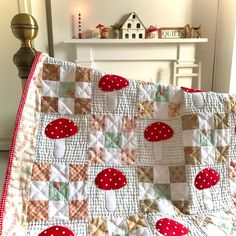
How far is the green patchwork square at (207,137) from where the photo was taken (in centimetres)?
115

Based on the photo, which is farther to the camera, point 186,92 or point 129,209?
point 186,92

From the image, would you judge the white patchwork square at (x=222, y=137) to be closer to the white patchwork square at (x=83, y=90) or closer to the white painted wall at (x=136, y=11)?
the white patchwork square at (x=83, y=90)

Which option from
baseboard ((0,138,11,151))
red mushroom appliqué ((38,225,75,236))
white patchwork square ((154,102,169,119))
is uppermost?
white patchwork square ((154,102,169,119))

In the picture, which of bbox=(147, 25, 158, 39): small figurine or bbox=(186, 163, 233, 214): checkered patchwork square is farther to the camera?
bbox=(147, 25, 158, 39): small figurine

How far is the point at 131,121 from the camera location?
1.15 meters

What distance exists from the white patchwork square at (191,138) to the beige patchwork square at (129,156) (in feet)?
0.66

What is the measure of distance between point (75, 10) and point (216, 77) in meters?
1.55

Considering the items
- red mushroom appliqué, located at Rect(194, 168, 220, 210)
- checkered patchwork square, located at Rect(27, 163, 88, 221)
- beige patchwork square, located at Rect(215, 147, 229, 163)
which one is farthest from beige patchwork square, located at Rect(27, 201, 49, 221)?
beige patchwork square, located at Rect(215, 147, 229, 163)

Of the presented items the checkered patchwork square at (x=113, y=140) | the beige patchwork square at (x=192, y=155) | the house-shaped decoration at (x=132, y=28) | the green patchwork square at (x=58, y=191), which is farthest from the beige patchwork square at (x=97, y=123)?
the house-shaped decoration at (x=132, y=28)

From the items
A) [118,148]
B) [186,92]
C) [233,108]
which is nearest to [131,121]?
[118,148]

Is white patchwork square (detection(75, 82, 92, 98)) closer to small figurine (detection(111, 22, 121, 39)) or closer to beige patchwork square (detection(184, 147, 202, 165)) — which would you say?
beige patchwork square (detection(184, 147, 202, 165))

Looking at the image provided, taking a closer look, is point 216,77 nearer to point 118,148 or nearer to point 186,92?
point 186,92

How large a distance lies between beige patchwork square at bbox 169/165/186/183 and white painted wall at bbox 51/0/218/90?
1947mm

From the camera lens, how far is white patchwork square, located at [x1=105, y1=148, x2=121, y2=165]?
1.10 metres
